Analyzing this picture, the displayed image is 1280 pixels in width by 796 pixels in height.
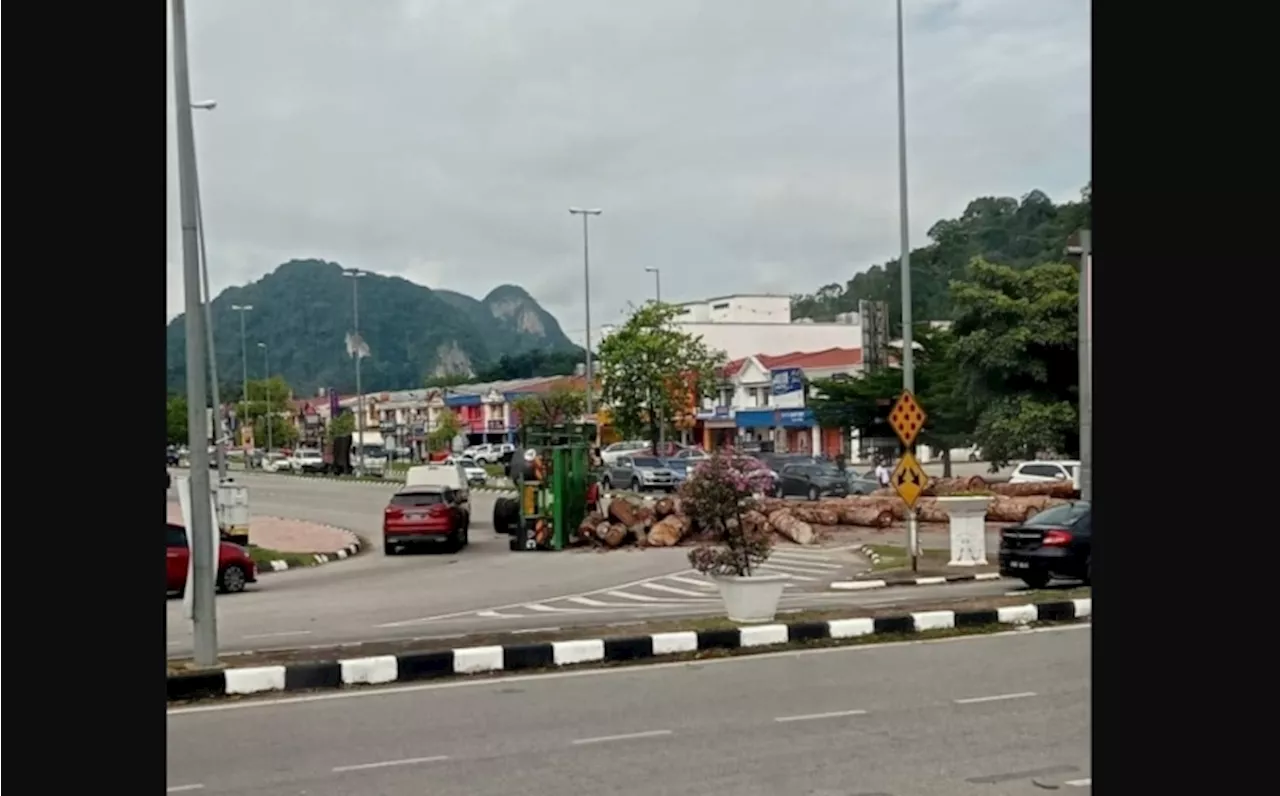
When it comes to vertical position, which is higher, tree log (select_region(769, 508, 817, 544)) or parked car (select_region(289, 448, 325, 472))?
tree log (select_region(769, 508, 817, 544))

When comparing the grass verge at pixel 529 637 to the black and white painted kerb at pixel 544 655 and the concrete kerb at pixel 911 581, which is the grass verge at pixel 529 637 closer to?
the black and white painted kerb at pixel 544 655

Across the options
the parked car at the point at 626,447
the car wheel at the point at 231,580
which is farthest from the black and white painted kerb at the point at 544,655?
the parked car at the point at 626,447

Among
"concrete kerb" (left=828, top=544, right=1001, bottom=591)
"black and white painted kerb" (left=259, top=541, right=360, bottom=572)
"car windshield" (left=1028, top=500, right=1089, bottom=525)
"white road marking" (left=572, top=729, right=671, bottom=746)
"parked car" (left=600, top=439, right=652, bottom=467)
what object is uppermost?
"car windshield" (left=1028, top=500, right=1089, bottom=525)

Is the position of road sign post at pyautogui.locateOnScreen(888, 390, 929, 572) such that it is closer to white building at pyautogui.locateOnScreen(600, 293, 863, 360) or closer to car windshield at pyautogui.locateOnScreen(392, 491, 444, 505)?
car windshield at pyautogui.locateOnScreen(392, 491, 444, 505)

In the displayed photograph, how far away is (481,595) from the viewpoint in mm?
20750

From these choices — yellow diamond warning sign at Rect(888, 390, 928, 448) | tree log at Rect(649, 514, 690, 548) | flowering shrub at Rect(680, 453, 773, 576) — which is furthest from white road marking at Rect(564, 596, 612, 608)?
tree log at Rect(649, 514, 690, 548)

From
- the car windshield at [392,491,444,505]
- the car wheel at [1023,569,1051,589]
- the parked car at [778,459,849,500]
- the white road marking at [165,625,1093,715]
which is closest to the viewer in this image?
the white road marking at [165,625,1093,715]

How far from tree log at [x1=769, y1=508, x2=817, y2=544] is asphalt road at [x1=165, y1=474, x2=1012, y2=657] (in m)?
1.55

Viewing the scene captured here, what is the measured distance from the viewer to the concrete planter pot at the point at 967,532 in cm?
2338

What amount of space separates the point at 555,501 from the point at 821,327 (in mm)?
69272

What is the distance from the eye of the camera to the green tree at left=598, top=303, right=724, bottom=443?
191 ft

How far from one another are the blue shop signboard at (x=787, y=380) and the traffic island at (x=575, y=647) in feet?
186

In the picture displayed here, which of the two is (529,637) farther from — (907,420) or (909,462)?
(907,420)

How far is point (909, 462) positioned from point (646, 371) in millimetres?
37437
